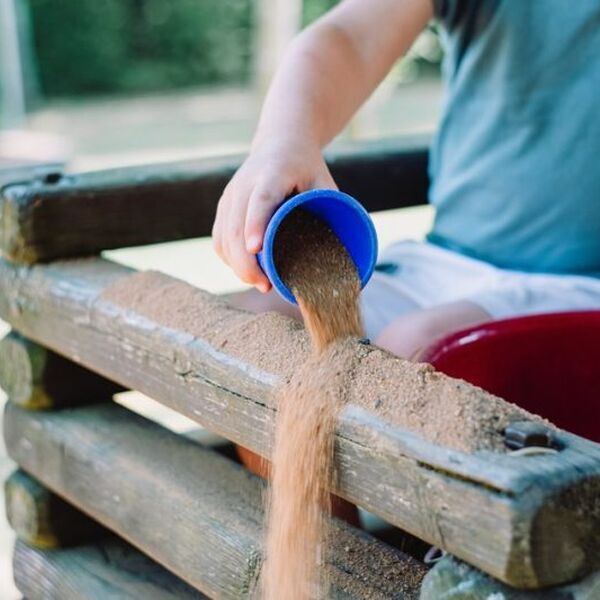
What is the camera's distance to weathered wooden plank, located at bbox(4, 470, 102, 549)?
2.00m

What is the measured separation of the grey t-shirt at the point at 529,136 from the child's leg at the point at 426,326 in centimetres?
25

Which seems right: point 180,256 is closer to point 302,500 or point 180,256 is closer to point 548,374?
point 548,374

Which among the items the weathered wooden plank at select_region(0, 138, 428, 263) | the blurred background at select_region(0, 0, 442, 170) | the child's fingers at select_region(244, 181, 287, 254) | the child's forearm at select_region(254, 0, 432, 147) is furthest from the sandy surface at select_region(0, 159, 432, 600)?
the blurred background at select_region(0, 0, 442, 170)

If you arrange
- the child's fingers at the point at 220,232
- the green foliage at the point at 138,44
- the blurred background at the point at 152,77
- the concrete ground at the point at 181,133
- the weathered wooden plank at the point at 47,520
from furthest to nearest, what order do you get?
the green foliage at the point at 138,44, the blurred background at the point at 152,77, the concrete ground at the point at 181,133, the weathered wooden plank at the point at 47,520, the child's fingers at the point at 220,232

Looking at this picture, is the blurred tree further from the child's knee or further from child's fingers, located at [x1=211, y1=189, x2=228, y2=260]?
child's fingers, located at [x1=211, y1=189, x2=228, y2=260]

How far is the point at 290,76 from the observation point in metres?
1.69

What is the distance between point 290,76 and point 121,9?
13.0m

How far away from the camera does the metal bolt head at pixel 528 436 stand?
98 centimetres

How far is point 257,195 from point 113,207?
28.9 inches

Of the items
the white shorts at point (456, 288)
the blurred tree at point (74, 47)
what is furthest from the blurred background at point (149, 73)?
the white shorts at point (456, 288)

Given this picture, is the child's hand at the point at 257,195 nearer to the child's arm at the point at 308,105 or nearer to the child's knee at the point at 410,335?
the child's arm at the point at 308,105

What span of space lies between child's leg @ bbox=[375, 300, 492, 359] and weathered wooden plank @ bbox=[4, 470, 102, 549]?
702 millimetres

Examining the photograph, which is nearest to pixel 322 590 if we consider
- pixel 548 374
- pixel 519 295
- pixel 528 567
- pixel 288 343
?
pixel 288 343

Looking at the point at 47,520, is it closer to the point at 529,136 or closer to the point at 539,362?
the point at 539,362
